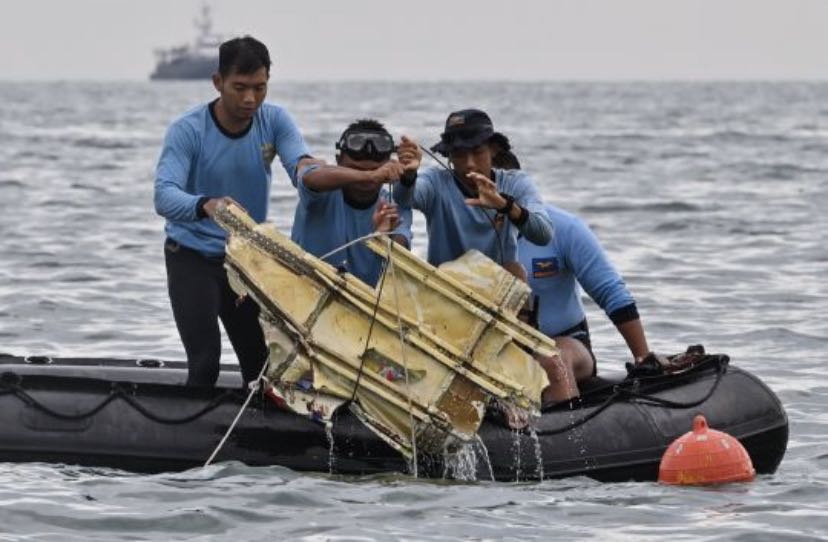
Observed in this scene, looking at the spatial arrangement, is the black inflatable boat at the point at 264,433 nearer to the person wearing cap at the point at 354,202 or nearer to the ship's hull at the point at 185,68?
the person wearing cap at the point at 354,202

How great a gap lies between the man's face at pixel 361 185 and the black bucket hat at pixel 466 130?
35cm

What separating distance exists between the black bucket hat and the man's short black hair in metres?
0.99

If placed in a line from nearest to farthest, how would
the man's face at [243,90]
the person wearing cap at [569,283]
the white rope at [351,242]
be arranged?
1. the white rope at [351,242]
2. the man's face at [243,90]
3. the person wearing cap at [569,283]

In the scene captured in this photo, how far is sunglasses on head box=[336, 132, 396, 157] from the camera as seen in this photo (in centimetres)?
1074

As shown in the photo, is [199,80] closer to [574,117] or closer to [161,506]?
[574,117]

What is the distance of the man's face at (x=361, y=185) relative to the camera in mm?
10625

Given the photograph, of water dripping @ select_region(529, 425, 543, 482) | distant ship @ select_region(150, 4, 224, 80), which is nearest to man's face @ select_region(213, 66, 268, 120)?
water dripping @ select_region(529, 425, 543, 482)

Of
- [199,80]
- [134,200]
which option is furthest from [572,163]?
[199,80]

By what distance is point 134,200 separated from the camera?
1460 inches

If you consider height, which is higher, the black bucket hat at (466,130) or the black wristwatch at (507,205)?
the black bucket hat at (466,130)

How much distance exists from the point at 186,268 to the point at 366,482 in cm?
143

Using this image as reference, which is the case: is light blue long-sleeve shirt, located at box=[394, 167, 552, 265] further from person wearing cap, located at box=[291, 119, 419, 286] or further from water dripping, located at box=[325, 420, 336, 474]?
water dripping, located at box=[325, 420, 336, 474]

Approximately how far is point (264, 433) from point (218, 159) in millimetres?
1422

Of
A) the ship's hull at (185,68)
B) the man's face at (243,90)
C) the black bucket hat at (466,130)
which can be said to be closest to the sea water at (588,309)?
the black bucket hat at (466,130)
